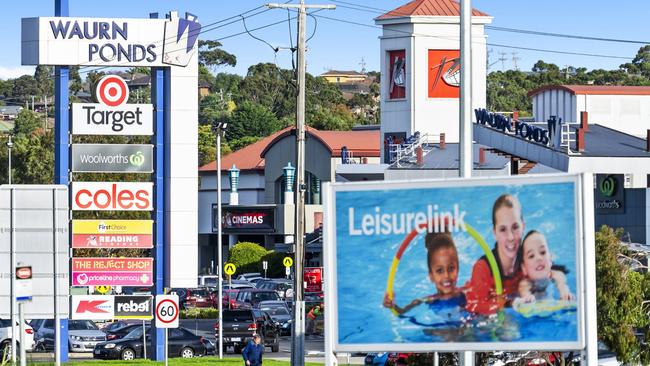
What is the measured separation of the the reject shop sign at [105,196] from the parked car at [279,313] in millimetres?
17057

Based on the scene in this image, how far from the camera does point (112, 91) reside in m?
37.3

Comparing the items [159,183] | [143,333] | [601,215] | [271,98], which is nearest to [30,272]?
[159,183]

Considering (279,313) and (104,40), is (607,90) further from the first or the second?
(104,40)

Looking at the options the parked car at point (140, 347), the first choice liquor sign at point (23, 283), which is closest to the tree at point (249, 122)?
the parked car at point (140, 347)

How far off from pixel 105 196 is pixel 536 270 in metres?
19.9

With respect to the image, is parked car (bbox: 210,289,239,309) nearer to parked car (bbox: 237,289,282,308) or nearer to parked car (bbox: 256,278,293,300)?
parked car (bbox: 237,289,282,308)

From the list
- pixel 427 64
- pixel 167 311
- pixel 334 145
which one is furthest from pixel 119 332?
pixel 334 145

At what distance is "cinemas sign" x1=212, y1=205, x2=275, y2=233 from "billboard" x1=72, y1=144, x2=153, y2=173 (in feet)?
162

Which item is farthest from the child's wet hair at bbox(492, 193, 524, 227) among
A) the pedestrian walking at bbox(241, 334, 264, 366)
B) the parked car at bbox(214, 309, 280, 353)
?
the parked car at bbox(214, 309, 280, 353)

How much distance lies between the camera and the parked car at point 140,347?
43.5 m

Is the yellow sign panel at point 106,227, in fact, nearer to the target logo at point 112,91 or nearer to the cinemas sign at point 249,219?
the target logo at point 112,91

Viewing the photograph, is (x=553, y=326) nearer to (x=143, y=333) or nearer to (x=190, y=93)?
(x=190, y=93)

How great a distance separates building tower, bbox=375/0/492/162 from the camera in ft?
241

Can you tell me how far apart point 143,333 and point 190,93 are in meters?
8.56
